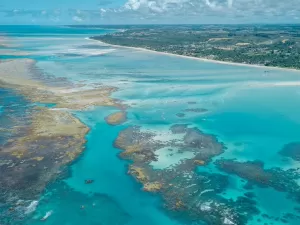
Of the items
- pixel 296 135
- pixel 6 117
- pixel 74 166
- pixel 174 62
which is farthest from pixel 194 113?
pixel 174 62

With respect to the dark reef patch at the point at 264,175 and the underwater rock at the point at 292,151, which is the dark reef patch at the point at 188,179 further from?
the underwater rock at the point at 292,151

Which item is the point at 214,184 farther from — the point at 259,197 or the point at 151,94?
the point at 151,94

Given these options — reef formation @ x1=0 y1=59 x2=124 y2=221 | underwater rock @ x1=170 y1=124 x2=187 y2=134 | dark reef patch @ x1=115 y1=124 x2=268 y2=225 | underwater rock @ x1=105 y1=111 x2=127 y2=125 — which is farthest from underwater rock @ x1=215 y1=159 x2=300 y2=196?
underwater rock @ x1=105 y1=111 x2=127 y2=125

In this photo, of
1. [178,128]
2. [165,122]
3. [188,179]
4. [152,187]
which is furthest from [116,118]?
[152,187]

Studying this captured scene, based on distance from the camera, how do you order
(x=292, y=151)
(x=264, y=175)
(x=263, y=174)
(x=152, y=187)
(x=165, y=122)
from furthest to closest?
(x=165, y=122) → (x=292, y=151) → (x=263, y=174) → (x=264, y=175) → (x=152, y=187)

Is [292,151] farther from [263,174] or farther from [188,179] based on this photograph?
[188,179]

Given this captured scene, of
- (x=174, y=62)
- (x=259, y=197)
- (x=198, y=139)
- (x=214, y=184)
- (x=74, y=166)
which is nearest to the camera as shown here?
(x=259, y=197)
